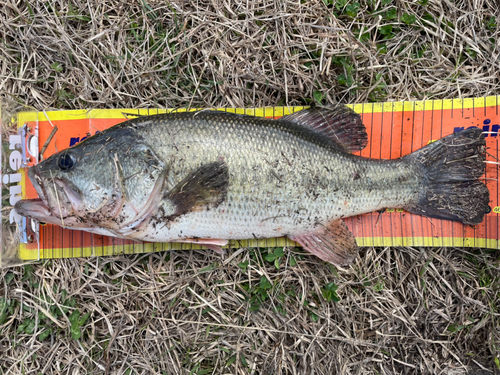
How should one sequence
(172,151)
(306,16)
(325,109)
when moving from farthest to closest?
(306,16) → (325,109) → (172,151)

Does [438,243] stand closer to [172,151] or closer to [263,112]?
[263,112]

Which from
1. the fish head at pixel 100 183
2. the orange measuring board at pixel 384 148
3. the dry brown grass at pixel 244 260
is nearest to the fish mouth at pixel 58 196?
the fish head at pixel 100 183

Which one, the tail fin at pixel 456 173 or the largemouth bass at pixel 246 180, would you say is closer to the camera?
Result: the largemouth bass at pixel 246 180

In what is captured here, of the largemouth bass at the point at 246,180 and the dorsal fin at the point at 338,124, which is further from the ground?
the dorsal fin at the point at 338,124

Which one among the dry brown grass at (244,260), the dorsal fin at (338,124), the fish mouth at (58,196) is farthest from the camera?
the dry brown grass at (244,260)

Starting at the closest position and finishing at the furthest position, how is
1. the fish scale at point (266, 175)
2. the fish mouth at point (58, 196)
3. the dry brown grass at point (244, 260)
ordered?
the fish mouth at point (58, 196) < the fish scale at point (266, 175) < the dry brown grass at point (244, 260)

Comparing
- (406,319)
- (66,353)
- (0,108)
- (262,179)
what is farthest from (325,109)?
(66,353)

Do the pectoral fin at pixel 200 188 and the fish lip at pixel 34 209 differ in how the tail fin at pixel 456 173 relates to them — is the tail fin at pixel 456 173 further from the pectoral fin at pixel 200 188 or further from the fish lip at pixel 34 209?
the fish lip at pixel 34 209
